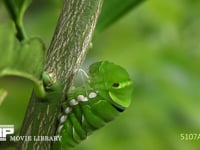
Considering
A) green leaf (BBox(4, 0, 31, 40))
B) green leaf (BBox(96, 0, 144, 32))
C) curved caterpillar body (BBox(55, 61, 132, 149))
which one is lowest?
curved caterpillar body (BBox(55, 61, 132, 149))

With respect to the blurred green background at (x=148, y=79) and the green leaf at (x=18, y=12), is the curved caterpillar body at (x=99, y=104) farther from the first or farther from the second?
the blurred green background at (x=148, y=79)

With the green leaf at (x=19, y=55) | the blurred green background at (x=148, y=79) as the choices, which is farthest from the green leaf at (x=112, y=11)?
the blurred green background at (x=148, y=79)

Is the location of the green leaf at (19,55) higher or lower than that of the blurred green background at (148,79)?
lower

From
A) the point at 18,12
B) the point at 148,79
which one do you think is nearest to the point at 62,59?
the point at 18,12

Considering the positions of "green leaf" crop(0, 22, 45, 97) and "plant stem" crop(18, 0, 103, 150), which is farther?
"plant stem" crop(18, 0, 103, 150)

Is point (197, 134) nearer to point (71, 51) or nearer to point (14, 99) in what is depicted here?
point (14, 99)

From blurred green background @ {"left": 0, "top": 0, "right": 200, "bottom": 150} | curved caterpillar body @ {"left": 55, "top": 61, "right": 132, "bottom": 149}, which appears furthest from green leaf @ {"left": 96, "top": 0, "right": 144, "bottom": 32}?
blurred green background @ {"left": 0, "top": 0, "right": 200, "bottom": 150}

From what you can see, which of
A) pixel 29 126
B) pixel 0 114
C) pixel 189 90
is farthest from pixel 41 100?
pixel 189 90

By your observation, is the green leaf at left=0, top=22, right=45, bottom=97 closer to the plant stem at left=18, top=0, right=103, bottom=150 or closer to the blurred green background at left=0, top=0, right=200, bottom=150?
the plant stem at left=18, top=0, right=103, bottom=150
